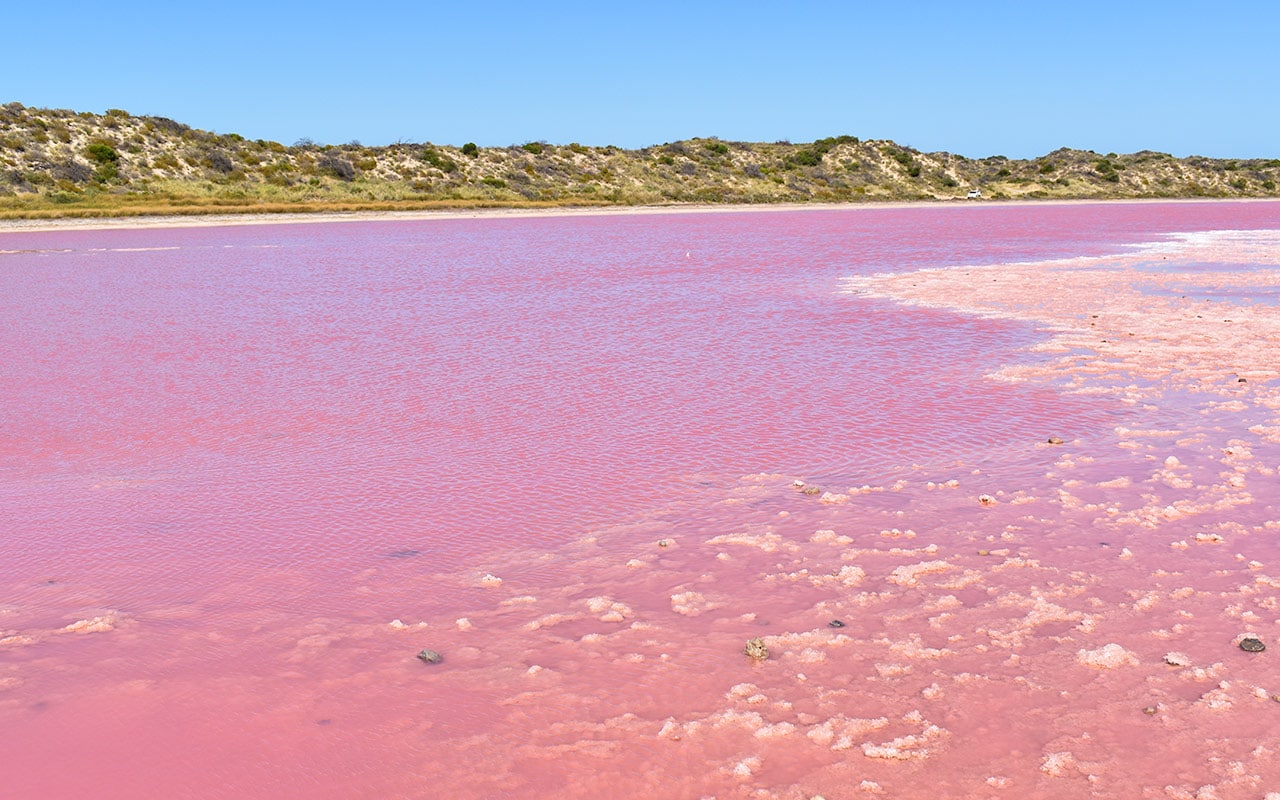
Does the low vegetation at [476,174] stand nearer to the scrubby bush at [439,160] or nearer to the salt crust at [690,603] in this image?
the scrubby bush at [439,160]

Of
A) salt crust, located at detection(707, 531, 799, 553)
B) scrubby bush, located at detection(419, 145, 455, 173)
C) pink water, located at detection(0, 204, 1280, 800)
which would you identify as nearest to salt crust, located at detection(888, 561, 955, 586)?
pink water, located at detection(0, 204, 1280, 800)

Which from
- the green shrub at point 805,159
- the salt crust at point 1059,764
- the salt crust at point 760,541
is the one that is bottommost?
the salt crust at point 1059,764

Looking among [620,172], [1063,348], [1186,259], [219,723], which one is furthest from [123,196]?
[219,723]

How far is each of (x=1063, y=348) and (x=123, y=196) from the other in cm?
4856

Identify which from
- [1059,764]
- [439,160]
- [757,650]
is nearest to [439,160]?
[439,160]

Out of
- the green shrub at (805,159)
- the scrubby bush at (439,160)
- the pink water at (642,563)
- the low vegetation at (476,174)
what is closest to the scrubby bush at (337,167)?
the low vegetation at (476,174)

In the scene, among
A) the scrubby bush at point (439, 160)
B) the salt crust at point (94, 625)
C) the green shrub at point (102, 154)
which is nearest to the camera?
the salt crust at point (94, 625)

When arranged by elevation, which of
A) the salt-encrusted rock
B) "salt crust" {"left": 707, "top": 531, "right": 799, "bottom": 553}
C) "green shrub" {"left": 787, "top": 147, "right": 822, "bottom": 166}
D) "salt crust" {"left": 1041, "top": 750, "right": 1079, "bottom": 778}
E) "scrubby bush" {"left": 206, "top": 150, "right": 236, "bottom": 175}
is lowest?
"salt crust" {"left": 1041, "top": 750, "right": 1079, "bottom": 778}

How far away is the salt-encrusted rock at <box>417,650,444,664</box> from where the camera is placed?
444cm

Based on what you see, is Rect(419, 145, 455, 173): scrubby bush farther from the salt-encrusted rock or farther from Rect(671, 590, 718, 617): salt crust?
the salt-encrusted rock

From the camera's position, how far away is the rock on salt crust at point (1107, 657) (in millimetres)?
4281

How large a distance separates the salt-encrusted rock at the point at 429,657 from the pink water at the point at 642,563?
0.05 metres

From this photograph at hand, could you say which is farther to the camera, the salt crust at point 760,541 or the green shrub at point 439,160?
the green shrub at point 439,160

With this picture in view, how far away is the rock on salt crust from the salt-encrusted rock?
2732 mm
